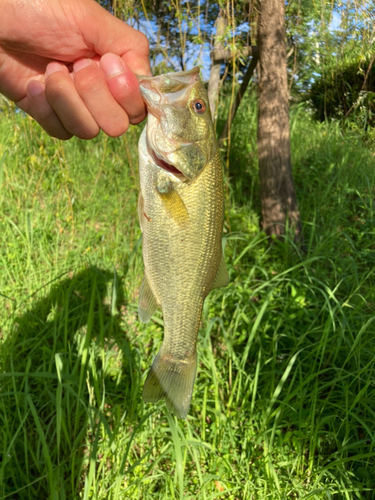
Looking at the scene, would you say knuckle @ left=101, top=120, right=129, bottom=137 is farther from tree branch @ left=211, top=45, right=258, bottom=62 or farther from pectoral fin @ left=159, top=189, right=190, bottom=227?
tree branch @ left=211, top=45, right=258, bottom=62

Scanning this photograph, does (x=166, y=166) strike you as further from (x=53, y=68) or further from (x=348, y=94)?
(x=348, y=94)

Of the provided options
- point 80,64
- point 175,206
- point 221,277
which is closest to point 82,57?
point 80,64

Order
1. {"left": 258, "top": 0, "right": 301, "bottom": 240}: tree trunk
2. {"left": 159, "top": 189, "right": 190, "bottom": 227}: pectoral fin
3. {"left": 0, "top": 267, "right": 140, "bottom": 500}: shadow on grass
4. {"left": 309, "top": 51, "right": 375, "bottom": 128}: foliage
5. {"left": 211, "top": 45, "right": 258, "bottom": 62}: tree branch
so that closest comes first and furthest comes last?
1. {"left": 159, "top": 189, "right": 190, "bottom": 227}: pectoral fin
2. {"left": 0, "top": 267, "right": 140, "bottom": 500}: shadow on grass
3. {"left": 258, "top": 0, "right": 301, "bottom": 240}: tree trunk
4. {"left": 211, "top": 45, "right": 258, "bottom": 62}: tree branch
5. {"left": 309, "top": 51, "right": 375, "bottom": 128}: foliage

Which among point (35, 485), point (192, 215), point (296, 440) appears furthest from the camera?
point (296, 440)

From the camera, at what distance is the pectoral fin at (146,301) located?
1424 mm

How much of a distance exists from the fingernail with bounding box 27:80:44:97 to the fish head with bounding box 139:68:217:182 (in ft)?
1.76

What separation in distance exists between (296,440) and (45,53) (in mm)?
2514

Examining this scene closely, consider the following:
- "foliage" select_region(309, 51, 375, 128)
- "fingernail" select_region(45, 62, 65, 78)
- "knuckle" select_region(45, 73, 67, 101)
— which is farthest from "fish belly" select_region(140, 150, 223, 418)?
"foliage" select_region(309, 51, 375, 128)

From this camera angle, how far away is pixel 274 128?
369cm

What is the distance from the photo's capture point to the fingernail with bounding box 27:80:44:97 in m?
1.56

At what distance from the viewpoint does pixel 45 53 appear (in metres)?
1.51

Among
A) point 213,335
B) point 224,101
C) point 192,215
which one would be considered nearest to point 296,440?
point 213,335

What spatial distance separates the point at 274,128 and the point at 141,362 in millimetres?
2684

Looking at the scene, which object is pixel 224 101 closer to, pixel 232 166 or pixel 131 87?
pixel 232 166
